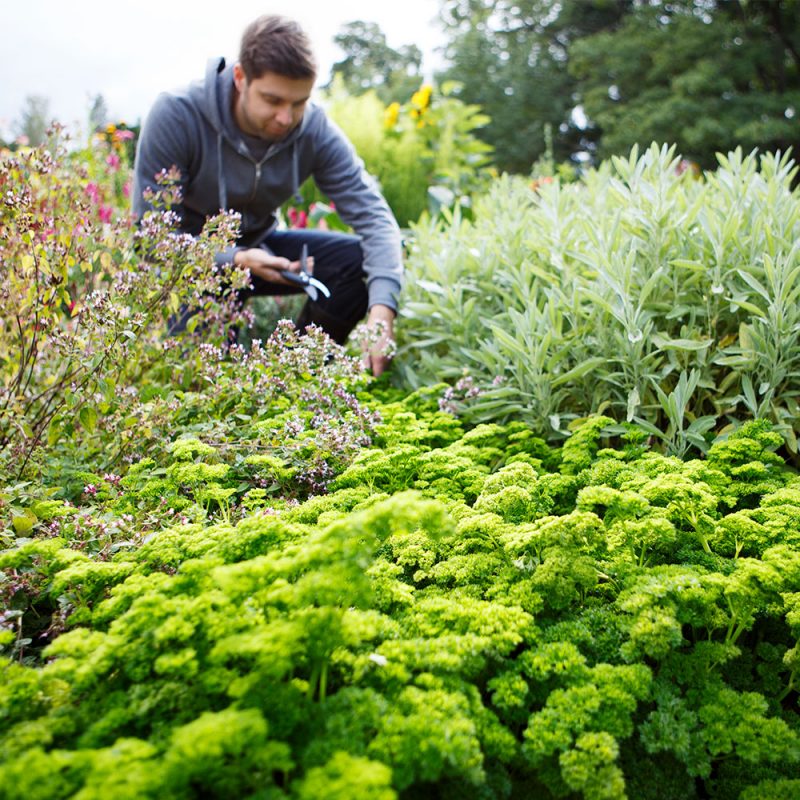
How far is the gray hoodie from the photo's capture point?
3.23m

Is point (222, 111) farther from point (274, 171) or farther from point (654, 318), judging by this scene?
point (654, 318)

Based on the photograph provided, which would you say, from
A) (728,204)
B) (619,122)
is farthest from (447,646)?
(619,122)

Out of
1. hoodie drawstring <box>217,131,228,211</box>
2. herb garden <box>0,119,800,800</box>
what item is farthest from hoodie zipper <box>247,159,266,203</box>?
herb garden <box>0,119,800,800</box>

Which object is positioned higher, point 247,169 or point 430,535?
point 247,169

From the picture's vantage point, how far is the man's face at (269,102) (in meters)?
3.01

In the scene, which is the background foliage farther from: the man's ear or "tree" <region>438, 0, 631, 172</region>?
the man's ear

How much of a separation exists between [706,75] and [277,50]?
54.6ft

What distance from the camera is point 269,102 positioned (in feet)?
10.2

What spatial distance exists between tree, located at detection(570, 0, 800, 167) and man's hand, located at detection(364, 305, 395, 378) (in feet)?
48.1

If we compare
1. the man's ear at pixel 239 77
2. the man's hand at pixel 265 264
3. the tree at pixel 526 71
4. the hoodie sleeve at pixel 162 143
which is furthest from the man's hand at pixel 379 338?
the tree at pixel 526 71

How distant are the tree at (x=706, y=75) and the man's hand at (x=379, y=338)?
14668 mm

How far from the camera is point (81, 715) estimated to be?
1088mm

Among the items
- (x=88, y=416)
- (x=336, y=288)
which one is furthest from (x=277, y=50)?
(x=88, y=416)

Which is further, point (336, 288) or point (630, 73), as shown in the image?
point (630, 73)
